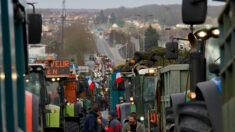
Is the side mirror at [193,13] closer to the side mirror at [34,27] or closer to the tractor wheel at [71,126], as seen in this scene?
the side mirror at [34,27]

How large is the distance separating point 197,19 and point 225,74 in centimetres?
170

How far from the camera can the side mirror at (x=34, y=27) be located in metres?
9.04

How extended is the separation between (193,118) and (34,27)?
2758mm

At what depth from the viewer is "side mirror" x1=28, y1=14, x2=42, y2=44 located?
904 centimetres

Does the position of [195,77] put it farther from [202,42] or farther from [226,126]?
[226,126]

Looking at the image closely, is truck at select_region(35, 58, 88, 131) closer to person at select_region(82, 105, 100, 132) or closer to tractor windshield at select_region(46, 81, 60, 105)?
tractor windshield at select_region(46, 81, 60, 105)

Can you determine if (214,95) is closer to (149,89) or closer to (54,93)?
(149,89)

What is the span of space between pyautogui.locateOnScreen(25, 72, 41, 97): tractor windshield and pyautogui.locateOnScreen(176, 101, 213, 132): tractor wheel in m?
7.82

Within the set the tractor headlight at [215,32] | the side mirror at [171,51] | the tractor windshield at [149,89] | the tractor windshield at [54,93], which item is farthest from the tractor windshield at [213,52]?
the tractor windshield at [54,93]

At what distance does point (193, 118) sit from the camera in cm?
757

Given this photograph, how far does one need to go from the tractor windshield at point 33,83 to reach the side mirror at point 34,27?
6114 millimetres

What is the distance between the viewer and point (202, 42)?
1113cm

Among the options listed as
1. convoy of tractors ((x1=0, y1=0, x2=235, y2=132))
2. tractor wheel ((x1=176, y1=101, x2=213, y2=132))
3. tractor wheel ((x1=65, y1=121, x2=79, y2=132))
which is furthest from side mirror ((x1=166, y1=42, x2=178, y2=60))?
tractor wheel ((x1=176, y1=101, x2=213, y2=132))

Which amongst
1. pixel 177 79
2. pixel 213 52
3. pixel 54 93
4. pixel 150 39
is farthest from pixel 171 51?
pixel 150 39
